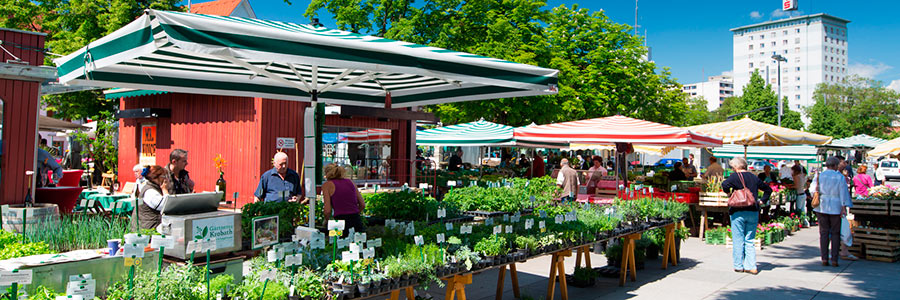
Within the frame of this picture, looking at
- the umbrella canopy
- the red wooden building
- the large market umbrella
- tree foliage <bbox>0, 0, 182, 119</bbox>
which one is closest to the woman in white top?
the large market umbrella

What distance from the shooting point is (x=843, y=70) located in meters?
128

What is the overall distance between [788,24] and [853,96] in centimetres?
7595

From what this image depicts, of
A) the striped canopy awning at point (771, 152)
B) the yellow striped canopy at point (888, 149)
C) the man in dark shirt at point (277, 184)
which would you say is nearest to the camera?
the man in dark shirt at point (277, 184)

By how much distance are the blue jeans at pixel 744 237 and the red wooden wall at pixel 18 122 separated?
984 centimetres

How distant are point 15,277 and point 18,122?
21.6 feet

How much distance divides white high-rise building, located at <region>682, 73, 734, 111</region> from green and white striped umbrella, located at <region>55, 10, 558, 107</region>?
145430 mm

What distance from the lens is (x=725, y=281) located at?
7922 millimetres

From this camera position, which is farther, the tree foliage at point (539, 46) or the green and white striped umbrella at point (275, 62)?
the tree foliage at point (539, 46)

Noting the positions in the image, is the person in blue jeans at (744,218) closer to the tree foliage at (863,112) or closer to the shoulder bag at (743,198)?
the shoulder bag at (743,198)

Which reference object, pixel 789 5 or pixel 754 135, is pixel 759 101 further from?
pixel 789 5

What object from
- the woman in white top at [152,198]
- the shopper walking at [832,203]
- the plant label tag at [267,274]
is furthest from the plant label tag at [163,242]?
the shopper walking at [832,203]

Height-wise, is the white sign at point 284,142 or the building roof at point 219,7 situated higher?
the building roof at point 219,7

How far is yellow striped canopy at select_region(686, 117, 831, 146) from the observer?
41.5 feet

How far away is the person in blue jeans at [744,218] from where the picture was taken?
8.20 m
